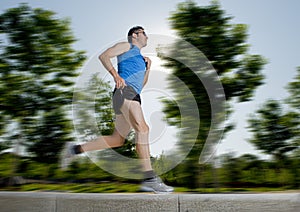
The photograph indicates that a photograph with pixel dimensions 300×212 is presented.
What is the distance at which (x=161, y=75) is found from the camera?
5621 mm

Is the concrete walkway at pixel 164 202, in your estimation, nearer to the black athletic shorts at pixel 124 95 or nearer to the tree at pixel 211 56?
the black athletic shorts at pixel 124 95

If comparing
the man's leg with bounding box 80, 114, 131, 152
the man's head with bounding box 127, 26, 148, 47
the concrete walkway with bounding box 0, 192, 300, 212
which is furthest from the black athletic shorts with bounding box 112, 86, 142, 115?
the concrete walkway with bounding box 0, 192, 300, 212

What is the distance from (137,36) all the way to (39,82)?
212 cm

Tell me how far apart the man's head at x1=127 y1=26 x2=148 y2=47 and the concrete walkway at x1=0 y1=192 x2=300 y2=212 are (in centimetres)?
159

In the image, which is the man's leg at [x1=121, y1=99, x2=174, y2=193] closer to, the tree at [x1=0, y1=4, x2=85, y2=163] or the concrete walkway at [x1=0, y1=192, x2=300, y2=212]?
the concrete walkway at [x1=0, y1=192, x2=300, y2=212]

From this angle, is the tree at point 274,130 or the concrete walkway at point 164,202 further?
the tree at point 274,130

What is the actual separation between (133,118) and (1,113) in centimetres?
266

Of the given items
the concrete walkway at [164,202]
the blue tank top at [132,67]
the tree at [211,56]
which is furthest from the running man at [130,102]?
the tree at [211,56]

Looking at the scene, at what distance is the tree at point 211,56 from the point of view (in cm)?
557

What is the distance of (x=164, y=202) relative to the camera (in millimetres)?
3566

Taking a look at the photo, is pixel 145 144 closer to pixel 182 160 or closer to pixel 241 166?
pixel 182 160

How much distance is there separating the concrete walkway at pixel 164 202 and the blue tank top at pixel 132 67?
1121 millimetres

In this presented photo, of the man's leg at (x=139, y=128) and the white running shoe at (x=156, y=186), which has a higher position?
the man's leg at (x=139, y=128)

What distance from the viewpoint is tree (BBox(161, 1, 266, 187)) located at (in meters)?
5.57
